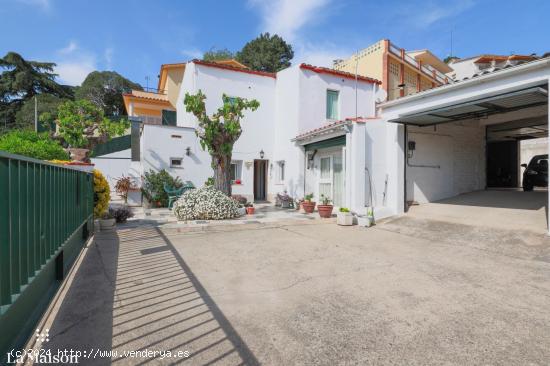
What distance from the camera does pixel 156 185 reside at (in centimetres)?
1274

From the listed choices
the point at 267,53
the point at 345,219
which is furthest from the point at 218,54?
the point at 345,219

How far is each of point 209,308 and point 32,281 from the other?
1640 mm

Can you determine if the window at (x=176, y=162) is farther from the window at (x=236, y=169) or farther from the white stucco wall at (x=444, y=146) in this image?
the white stucco wall at (x=444, y=146)

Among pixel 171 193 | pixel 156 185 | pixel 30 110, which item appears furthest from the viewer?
pixel 30 110

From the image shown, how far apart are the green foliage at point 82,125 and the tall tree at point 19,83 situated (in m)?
21.1

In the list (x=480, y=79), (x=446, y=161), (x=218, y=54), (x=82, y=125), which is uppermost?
(x=218, y=54)

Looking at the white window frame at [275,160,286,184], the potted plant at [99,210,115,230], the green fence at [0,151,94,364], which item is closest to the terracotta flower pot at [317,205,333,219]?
the white window frame at [275,160,286,184]

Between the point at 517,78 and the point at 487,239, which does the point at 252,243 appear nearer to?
the point at 487,239

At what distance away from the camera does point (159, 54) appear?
77.2 feet

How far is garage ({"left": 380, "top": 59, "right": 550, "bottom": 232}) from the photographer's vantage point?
22.8ft

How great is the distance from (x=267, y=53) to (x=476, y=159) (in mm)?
32293

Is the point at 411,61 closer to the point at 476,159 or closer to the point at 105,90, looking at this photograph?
the point at 476,159

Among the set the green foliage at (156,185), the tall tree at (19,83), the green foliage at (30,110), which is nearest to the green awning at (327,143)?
the green foliage at (156,185)

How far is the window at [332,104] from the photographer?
1465 cm
